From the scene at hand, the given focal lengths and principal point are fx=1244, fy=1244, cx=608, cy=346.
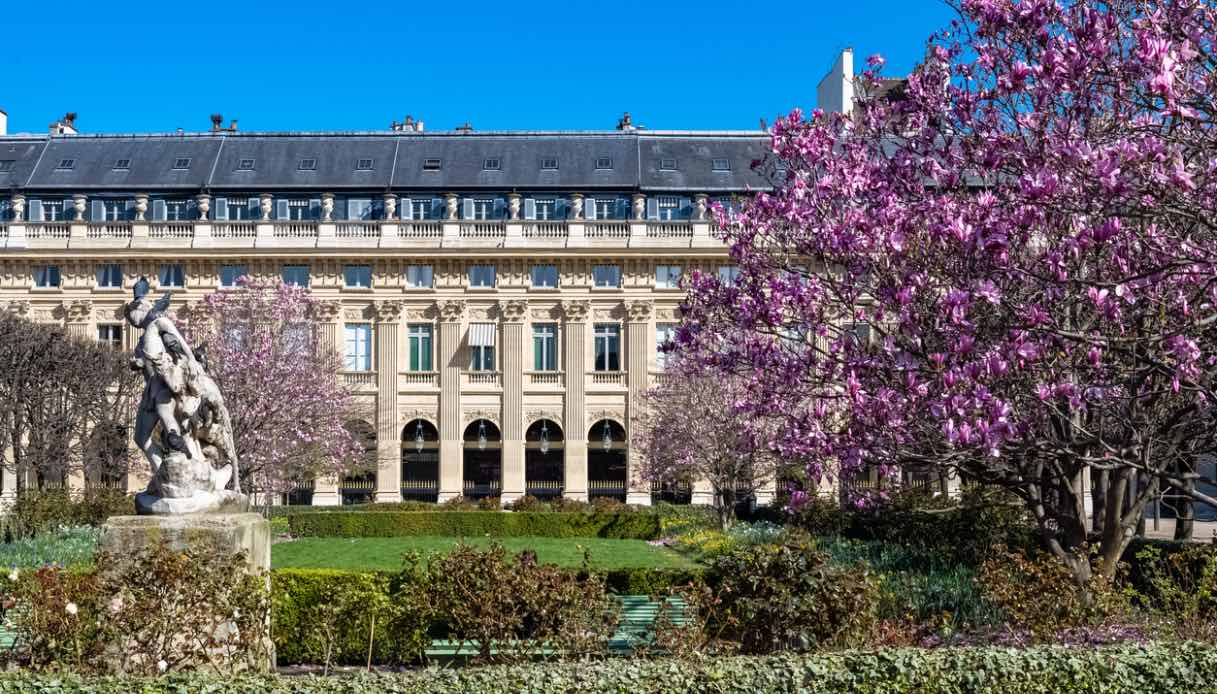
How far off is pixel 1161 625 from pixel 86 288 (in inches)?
1702

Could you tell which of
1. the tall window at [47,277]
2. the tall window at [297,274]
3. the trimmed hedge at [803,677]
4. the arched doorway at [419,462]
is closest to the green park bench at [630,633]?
the trimmed hedge at [803,677]

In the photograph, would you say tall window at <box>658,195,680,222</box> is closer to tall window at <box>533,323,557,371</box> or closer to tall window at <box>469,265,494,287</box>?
tall window at <box>533,323,557,371</box>

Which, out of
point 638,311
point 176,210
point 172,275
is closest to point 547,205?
point 638,311

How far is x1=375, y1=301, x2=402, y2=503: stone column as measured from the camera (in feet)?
149

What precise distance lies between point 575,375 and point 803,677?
38.4 metres

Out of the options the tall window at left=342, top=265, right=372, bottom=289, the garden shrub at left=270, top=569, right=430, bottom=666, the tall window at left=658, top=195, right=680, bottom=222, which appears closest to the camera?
the garden shrub at left=270, top=569, right=430, bottom=666

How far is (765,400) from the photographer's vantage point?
13000 mm

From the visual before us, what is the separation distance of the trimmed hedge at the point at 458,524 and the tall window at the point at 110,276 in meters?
17.4

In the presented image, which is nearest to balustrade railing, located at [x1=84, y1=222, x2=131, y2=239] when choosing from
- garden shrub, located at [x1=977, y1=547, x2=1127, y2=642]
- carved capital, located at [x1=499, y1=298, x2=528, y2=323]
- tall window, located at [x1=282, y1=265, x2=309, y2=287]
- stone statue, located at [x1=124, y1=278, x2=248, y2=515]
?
tall window, located at [x1=282, y1=265, x2=309, y2=287]

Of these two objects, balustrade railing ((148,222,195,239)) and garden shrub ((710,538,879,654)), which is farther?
balustrade railing ((148,222,195,239))

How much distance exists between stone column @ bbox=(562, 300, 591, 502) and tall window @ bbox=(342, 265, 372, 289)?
730 cm

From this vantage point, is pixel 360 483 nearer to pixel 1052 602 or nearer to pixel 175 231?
pixel 175 231

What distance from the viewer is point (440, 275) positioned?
1811 inches

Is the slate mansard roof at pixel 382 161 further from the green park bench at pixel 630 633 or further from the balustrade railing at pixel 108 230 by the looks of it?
the green park bench at pixel 630 633
